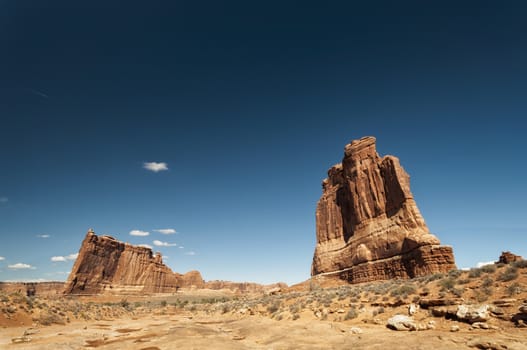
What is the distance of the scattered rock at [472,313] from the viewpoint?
9547mm

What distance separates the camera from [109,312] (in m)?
32.9

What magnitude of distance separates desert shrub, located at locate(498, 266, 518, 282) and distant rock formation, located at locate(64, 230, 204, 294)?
109656mm

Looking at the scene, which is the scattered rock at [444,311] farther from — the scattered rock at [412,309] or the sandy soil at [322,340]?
the scattered rock at [412,309]

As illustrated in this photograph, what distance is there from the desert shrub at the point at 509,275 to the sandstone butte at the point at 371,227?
57.4 ft

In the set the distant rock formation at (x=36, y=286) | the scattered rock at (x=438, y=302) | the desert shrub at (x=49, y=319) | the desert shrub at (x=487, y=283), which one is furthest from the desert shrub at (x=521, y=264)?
the distant rock formation at (x=36, y=286)

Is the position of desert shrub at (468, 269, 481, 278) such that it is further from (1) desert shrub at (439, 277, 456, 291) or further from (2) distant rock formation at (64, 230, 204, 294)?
(2) distant rock formation at (64, 230, 204, 294)

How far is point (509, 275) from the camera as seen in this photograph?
12.7 m

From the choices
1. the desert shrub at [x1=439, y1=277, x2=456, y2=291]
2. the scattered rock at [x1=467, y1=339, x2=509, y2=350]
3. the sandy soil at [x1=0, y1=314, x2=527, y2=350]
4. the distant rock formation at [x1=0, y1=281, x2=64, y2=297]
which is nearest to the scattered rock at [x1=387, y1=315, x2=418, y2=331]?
the sandy soil at [x1=0, y1=314, x2=527, y2=350]

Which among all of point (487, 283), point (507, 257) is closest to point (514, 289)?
point (487, 283)

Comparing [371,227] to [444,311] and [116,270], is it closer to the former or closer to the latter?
[444,311]

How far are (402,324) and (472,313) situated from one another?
2.56 meters

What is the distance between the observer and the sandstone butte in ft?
105

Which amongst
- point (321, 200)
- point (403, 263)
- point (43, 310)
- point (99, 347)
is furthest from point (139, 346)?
point (321, 200)

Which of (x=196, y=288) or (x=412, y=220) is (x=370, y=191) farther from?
(x=196, y=288)
